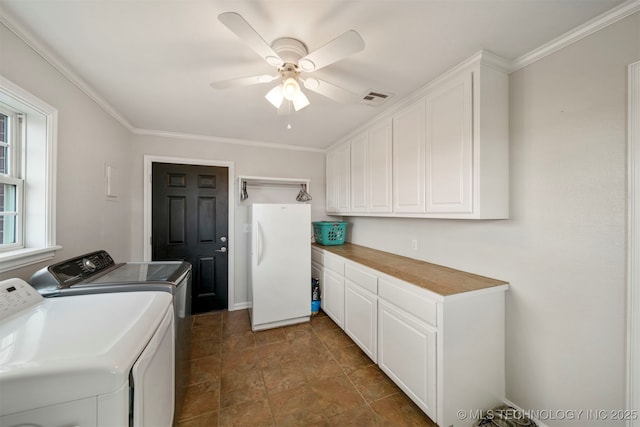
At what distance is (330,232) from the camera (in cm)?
333

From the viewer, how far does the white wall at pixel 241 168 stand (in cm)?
288

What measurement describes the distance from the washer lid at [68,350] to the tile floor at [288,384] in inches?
41.9

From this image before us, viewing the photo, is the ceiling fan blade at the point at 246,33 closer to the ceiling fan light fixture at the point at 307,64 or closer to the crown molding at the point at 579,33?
the ceiling fan light fixture at the point at 307,64

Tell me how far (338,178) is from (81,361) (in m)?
3.04

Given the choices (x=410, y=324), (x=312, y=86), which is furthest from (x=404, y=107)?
(x=410, y=324)

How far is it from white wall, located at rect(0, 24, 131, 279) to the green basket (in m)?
2.32

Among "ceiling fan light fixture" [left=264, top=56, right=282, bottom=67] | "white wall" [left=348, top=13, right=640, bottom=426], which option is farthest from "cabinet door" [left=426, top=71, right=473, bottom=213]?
"ceiling fan light fixture" [left=264, top=56, right=282, bottom=67]

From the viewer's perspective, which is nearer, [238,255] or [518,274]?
[518,274]

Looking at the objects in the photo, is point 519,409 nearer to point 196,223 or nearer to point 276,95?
point 276,95

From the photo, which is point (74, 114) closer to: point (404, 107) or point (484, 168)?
point (404, 107)

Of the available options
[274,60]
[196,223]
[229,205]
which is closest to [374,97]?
[274,60]

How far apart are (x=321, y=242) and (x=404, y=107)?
1.99 metres

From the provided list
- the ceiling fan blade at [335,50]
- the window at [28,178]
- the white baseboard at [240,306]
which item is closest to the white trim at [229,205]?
the white baseboard at [240,306]

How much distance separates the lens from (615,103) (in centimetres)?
124
